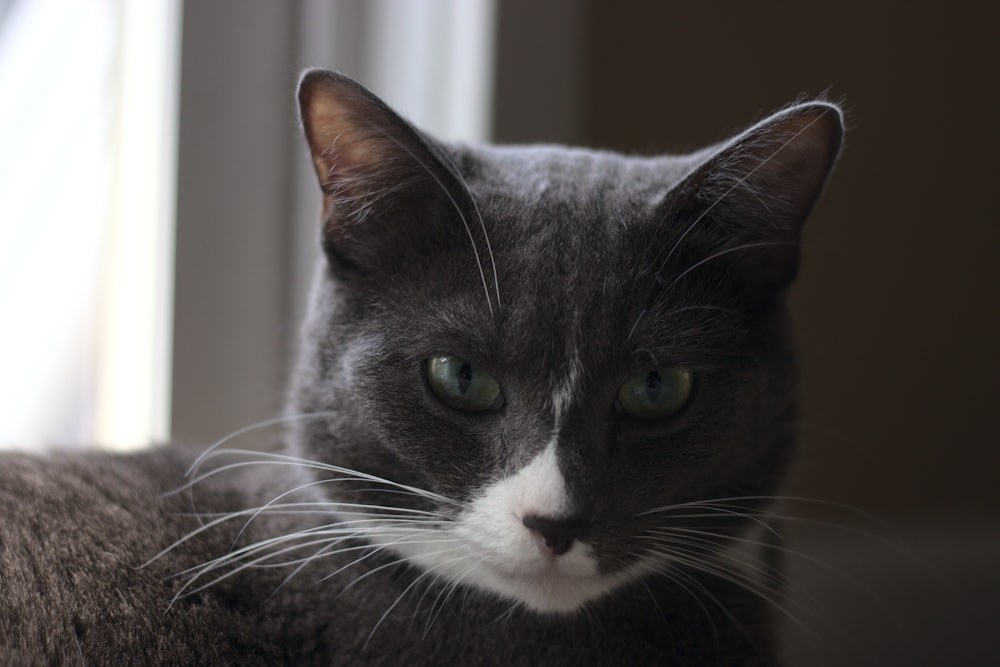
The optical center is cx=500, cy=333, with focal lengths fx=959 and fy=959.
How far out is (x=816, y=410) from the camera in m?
2.34

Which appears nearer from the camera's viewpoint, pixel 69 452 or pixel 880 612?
pixel 69 452

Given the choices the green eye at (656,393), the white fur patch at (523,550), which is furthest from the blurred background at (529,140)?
the white fur patch at (523,550)

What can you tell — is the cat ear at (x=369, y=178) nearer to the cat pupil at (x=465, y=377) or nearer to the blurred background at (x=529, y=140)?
the cat pupil at (x=465, y=377)

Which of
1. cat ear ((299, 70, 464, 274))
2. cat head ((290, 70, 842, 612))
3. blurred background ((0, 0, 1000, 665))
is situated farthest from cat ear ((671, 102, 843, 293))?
cat ear ((299, 70, 464, 274))

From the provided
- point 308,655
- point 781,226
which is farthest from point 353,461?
point 781,226

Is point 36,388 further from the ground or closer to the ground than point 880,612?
further from the ground

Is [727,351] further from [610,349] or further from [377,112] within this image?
[377,112]

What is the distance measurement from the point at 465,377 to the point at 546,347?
9 centimetres

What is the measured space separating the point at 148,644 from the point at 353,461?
27cm

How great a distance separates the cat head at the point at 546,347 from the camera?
3.04 feet

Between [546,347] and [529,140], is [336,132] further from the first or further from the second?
[529,140]

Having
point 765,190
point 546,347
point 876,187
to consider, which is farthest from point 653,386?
point 876,187

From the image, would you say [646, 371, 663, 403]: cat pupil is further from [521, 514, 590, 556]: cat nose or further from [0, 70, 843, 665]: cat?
[521, 514, 590, 556]: cat nose

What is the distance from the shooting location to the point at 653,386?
0.98m
